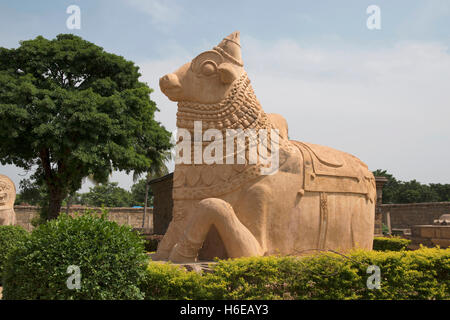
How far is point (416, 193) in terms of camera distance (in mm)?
38719

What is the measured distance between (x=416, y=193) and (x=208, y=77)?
40079 millimetres

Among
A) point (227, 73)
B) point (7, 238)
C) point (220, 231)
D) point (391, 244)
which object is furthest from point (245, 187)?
point (7, 238)

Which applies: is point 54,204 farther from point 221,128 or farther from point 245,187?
point 245,187

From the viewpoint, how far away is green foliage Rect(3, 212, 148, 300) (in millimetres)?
3045

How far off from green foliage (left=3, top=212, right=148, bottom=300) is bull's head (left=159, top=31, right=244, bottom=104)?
1.72 m

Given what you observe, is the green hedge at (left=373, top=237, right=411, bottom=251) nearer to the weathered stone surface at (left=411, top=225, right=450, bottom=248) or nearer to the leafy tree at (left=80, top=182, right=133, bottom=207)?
the weathered stone surface at (left=411, top=225, right=450, bottom=248)

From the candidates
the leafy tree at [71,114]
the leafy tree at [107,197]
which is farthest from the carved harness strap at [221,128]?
the leafy tree at [107,197]

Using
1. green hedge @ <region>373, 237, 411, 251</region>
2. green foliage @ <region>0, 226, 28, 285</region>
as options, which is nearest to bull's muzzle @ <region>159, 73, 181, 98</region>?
green foliage @ <region>0, 226, 28, 285</region>

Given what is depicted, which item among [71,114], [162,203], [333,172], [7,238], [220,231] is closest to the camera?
[220,231]

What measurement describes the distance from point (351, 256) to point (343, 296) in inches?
15.5

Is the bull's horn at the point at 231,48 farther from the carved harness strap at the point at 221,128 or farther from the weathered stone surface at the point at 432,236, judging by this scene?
the weathered stone surface at the point at 432,236

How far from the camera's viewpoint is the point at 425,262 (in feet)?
12.1

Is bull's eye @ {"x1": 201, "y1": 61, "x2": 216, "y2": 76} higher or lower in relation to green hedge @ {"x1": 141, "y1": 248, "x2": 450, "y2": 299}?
higher

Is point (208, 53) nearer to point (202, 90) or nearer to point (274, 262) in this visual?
point (202, 90)
